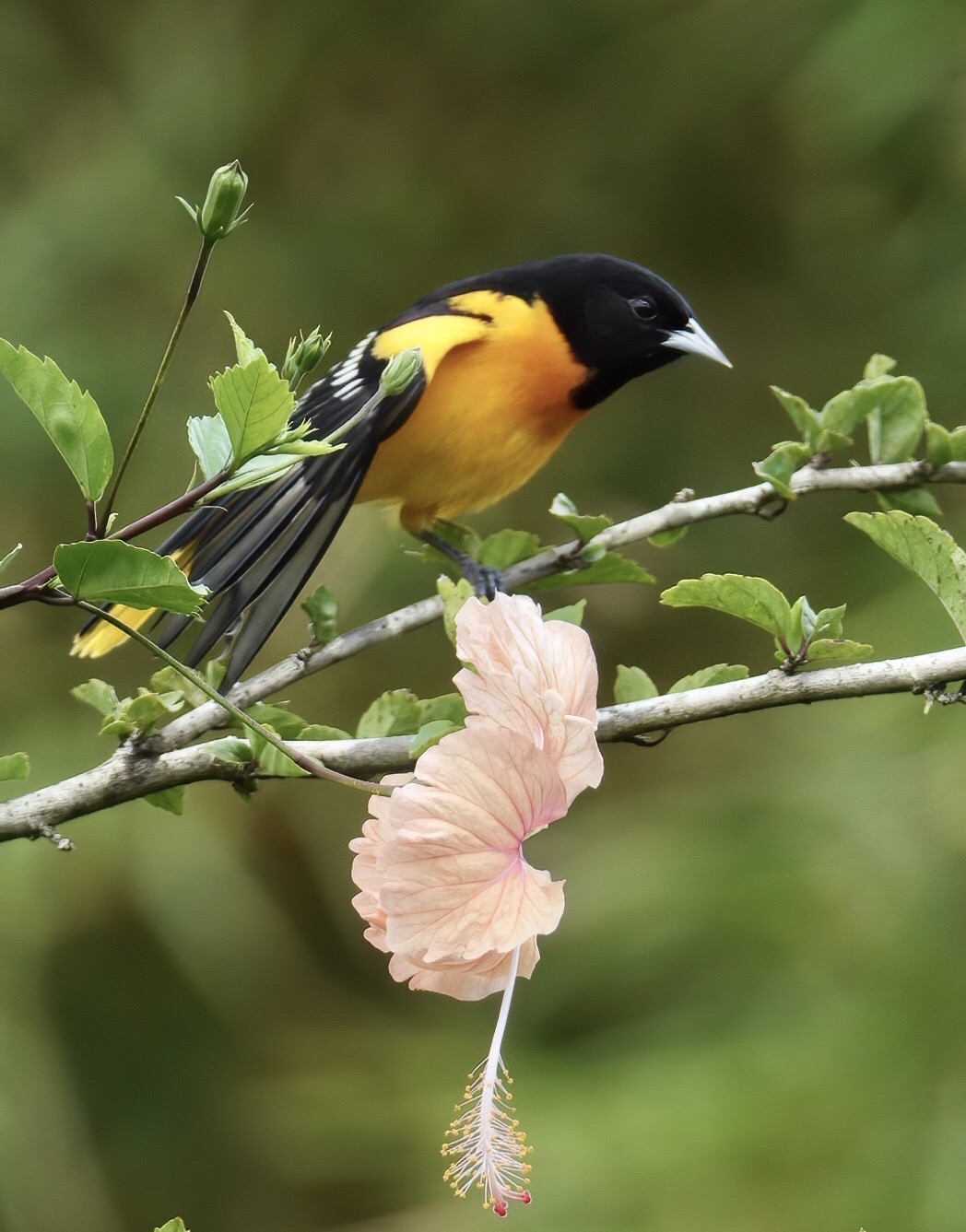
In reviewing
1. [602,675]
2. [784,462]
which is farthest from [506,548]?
[602,675]

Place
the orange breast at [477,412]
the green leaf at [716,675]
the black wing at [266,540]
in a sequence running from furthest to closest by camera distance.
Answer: the orange breast at [477,412] < the black wing at [266,540] < the green leaf at [716,675]

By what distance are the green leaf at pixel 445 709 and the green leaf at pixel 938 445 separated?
0.35 meters

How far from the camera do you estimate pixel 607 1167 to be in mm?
2293

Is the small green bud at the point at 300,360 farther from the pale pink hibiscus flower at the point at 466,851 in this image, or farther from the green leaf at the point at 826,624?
the green leaf at the point at 826,624

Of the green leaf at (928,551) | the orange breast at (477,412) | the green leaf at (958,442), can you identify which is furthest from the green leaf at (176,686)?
the orange breast at (477,412)

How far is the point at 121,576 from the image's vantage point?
0.50 m

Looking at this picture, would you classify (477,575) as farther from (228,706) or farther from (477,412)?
(228,706)

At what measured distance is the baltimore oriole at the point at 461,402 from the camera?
3.83 ft

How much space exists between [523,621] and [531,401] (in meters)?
1.05

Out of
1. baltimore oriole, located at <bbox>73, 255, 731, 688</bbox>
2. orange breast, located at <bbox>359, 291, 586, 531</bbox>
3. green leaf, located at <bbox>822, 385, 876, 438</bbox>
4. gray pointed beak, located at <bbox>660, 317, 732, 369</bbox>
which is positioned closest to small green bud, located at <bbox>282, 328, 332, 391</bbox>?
green leaf, located at <bbox>822, 385, 876, 438</bbox>

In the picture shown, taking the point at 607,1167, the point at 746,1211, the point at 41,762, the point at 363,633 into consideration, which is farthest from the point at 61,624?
the point at 363,633

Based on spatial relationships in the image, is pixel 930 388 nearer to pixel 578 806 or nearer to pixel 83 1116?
pixel 578 806

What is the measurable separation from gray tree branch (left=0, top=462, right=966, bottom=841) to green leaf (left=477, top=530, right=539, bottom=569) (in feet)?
0.09

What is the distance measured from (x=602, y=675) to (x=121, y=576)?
2.93m
